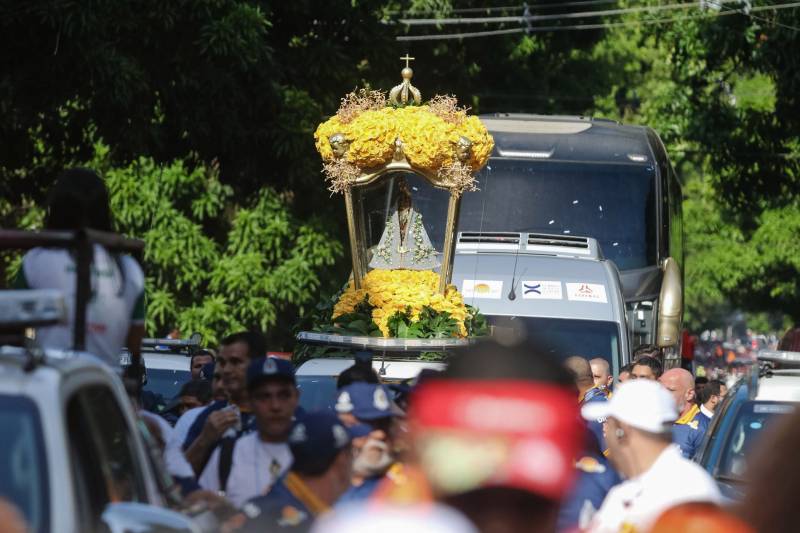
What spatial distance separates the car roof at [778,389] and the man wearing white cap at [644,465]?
11.9 ft

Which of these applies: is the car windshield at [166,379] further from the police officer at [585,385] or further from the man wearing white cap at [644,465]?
the man wearing white cap at [644,465]

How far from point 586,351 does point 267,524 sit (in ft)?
32.2

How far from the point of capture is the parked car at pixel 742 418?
8734mm

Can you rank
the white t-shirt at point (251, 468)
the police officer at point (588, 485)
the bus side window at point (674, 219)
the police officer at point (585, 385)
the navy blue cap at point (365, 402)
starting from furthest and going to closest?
the bus side window at point (674, 219), the police officer at point (585, 385), the white t-shirt at point (251, 468), the navy blue cap at point (365, 402), the police officer at point (588, 485)

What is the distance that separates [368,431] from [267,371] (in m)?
0.84

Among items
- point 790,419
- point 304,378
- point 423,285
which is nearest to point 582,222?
point 423,285

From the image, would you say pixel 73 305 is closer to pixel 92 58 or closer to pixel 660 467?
pixel 660 467

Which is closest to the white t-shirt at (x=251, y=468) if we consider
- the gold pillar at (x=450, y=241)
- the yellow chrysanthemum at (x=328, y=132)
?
the yellow chrysanthemum at (x=328, y=132)

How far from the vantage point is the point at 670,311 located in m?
16.9

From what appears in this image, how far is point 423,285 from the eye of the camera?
12477 mm

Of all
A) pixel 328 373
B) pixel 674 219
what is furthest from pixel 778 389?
pixel 674 219

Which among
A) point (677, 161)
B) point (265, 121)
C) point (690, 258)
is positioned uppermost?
point (265, 121)

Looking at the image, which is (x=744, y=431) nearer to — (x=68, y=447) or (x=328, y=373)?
(x=328, y=373)

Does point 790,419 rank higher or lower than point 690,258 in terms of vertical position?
higher
